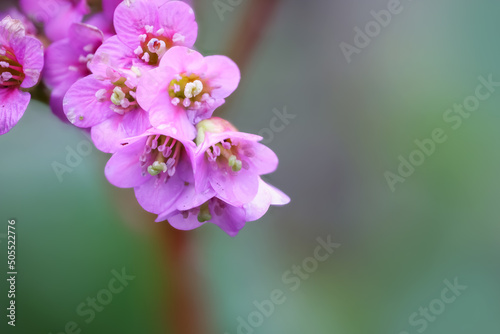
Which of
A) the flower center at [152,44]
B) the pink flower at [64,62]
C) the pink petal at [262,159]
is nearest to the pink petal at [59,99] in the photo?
the pink flower at [64,62]

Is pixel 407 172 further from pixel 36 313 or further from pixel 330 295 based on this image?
pixel 36 313

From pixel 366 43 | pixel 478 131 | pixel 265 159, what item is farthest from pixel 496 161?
pixel 265 159

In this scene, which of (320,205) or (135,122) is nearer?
(135,122)

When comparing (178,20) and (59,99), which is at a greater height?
(178,20)
